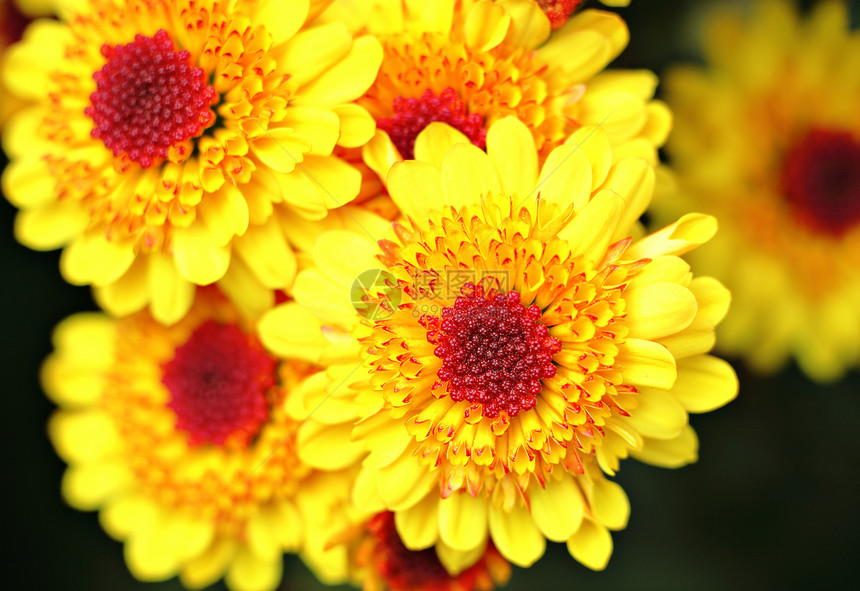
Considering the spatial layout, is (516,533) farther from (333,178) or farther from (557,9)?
(557,9)

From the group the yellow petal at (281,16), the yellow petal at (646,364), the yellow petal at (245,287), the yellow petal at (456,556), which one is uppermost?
the yellow petal at (281,16)

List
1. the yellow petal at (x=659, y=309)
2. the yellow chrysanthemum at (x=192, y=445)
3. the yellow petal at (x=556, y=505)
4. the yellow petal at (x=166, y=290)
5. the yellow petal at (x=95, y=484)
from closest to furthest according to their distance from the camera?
the yellow petal at (x=659, y=309), the yellow petal at (x=556, y=505), the yellow petal at (x=166, y=290), the yellow chrysanthemum at (x=192, y=445), the yellow petal at (x=95, y=484)

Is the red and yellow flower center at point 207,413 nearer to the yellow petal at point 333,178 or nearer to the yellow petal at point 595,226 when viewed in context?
the yellow petal at point 333,178

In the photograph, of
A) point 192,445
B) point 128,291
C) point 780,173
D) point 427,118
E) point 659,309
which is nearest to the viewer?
point 659,309

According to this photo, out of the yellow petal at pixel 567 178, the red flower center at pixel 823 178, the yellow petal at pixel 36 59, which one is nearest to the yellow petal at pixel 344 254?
the yellow petal at pixel 567 178

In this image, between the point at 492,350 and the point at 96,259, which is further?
the point at 96,259

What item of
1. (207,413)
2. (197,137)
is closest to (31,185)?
(197,137)

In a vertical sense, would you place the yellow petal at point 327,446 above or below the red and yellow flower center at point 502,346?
below
